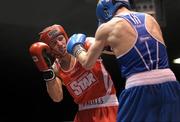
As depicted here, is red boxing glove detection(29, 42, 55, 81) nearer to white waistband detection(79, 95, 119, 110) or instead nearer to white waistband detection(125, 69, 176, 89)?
white waistband detection(79, 95, 119, 110)

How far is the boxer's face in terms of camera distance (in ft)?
10.5

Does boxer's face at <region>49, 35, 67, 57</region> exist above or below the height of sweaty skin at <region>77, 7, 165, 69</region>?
below

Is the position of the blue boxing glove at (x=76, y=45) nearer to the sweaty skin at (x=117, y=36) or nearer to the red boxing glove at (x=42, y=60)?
the sweaty skin at (x=117, y=36)

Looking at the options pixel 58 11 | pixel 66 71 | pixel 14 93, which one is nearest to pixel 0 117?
pixel 14 93

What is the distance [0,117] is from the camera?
779 centimetres

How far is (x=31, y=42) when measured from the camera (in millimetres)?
5941

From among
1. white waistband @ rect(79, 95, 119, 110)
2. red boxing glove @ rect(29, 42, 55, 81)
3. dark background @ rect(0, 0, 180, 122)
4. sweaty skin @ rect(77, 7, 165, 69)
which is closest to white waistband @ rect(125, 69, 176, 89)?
sweaty skin @ rect(77, 7, 165, 69)

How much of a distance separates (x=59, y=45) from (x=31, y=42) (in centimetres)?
280

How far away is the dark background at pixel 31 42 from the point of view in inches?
201

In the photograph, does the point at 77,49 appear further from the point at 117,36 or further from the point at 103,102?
the point at 103,102

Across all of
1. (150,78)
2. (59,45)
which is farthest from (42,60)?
(150,78)

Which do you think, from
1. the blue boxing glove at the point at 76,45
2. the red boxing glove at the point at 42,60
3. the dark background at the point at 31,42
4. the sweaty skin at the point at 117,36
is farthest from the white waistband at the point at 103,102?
the dark background at the point at 31,42

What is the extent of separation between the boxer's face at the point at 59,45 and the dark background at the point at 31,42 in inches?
71.0

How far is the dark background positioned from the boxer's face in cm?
180
